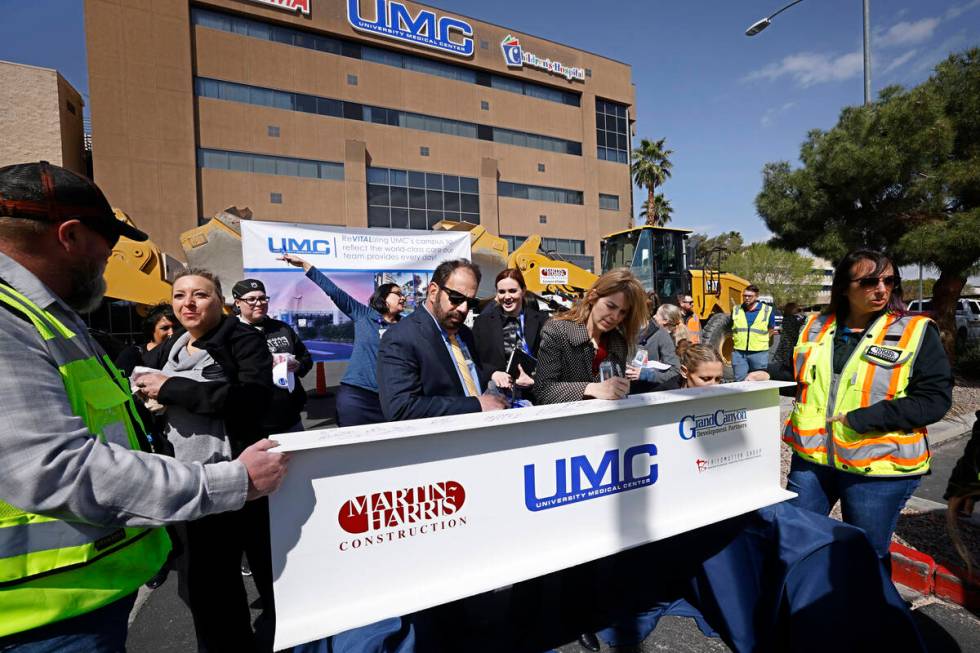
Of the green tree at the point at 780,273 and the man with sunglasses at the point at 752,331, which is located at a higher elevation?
the green tree at the point at 780,273

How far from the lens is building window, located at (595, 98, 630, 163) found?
33250 millimetres

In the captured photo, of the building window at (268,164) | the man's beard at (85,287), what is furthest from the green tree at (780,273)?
the man's beard at (85,287)

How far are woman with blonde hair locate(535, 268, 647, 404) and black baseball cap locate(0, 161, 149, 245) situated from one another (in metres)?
2.09

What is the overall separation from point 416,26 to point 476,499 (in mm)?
31009

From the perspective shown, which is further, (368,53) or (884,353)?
(368,53)

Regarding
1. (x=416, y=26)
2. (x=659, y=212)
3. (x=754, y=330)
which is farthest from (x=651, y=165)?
(x=754, y=330)

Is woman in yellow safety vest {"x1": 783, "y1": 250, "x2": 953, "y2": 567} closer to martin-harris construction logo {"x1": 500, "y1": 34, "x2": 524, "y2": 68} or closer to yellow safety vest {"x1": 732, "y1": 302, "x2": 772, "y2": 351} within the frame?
yellow safety vest {"x1": 732, "y1": 302, "x2": 772, "y2": 351}

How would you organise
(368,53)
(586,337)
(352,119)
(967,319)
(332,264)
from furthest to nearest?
(368,53)
(352,119)
(967,319)
(332,264)
(586,337)

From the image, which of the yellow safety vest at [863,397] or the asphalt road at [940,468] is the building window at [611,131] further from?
the yellow safety vest at [863,397]

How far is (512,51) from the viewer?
29.6 metres

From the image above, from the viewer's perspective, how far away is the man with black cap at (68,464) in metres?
1.00

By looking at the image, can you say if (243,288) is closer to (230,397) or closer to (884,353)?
(230,397)

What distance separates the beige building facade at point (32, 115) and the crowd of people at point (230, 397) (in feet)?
80.2

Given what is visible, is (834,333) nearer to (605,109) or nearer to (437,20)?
(437,20)
